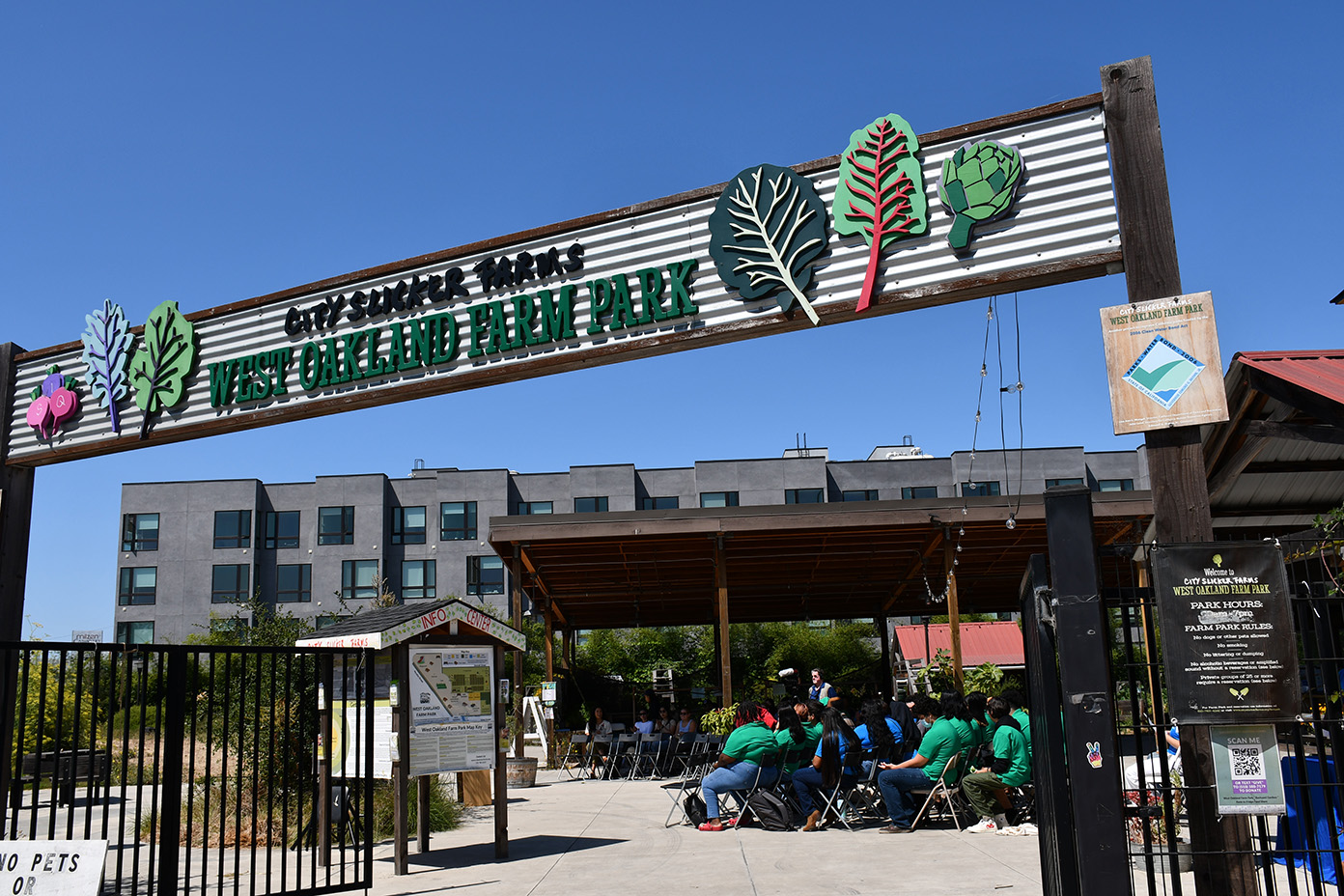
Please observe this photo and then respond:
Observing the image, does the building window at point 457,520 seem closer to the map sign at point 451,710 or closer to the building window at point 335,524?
the building window at point 335,524

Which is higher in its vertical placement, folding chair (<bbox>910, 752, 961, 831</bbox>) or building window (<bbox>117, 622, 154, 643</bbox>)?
building window (<bbox>117, 622, 154, 643</bbox>)

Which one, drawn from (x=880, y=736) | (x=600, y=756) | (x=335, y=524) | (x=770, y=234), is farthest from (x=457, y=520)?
(x=770, y=234)

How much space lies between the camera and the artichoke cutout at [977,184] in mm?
5664

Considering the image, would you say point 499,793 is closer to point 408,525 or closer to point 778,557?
point 778,557

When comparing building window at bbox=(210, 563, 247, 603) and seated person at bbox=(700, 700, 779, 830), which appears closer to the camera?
seated person at bbox=(700, 700, 779, 830)

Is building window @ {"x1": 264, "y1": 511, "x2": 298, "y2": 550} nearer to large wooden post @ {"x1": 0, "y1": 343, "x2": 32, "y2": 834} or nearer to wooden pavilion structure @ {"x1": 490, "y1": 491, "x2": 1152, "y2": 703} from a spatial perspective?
wooden pavilion structure @ {"x1": 490, "y1": 491, "x2": 1152, "y2": 703}

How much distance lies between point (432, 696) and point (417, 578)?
45.6m

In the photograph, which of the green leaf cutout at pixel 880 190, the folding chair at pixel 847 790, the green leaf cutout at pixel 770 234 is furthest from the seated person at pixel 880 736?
the green leaf cutout at pixel 880 190

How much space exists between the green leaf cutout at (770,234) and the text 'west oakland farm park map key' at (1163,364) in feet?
5.56

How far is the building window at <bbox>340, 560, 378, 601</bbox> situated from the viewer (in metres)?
52.5

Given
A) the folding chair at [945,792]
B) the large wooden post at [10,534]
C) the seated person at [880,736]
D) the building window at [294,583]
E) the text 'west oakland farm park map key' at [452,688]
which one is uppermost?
the building window at [294,583]

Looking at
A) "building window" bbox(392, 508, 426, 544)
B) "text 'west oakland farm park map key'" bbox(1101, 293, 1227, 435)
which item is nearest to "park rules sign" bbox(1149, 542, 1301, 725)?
"text 'west oakland farm park map key'" bbox(1101, 293, 1227, 435)

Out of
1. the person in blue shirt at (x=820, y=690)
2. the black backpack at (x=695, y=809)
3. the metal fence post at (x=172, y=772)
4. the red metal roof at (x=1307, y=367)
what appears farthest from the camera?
the person in blue shirt at (x=820, y=690)

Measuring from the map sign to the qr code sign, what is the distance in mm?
6645
